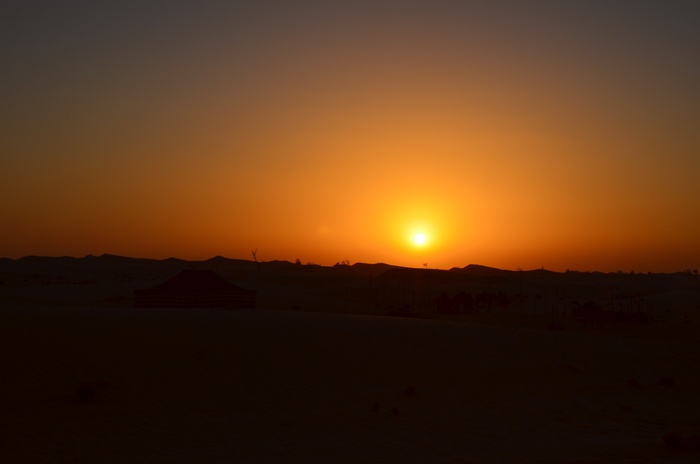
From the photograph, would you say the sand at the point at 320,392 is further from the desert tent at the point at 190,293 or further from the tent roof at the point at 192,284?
the tent roof at the point at 192,284

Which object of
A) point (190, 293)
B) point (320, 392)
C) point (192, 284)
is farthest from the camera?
point (192, 284)

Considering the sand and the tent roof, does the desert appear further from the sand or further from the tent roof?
the tent roof

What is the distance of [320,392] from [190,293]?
19.4 meters

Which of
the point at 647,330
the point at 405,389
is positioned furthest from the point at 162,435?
the point at 647,330

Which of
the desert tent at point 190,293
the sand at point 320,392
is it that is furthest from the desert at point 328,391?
the desert tent at point 190,293

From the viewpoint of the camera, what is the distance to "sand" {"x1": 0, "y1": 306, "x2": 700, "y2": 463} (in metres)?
13.6

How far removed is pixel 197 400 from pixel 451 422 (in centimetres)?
575

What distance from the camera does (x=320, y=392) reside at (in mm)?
18469

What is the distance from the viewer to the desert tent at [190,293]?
36.3m

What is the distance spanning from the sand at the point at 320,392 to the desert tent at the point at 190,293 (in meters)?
9.27

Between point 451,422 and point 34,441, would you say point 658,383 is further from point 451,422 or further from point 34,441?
point 34,441

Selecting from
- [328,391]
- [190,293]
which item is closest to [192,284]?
[190,293]

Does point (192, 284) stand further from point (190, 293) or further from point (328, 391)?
point (328, 391)

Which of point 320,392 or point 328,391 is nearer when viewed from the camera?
point 320,392
